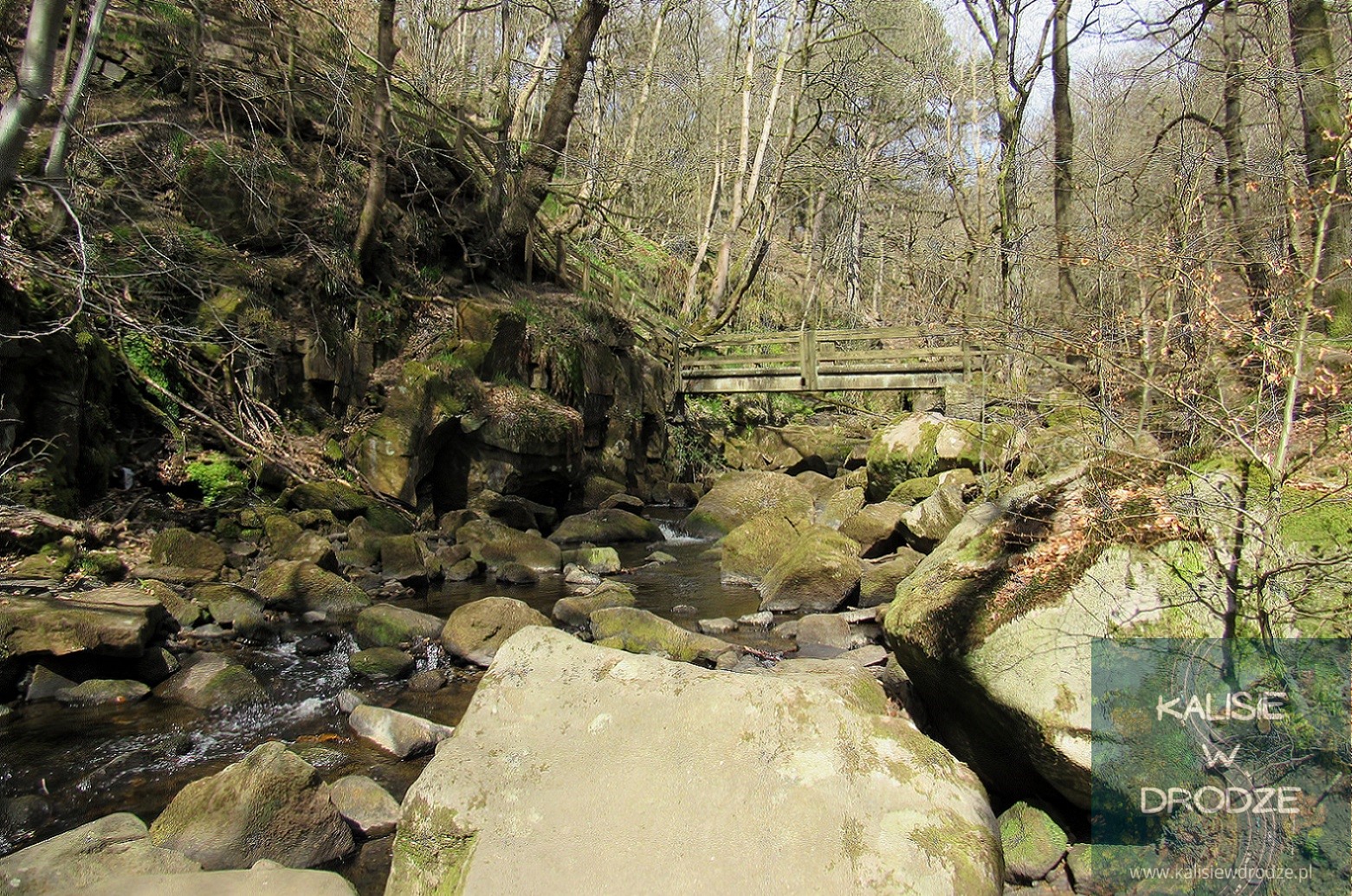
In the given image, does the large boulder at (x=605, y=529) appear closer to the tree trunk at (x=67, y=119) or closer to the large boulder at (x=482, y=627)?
the large boulder at (x=482, y=627)

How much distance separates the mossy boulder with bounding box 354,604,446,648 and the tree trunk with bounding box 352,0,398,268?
20.9 feet

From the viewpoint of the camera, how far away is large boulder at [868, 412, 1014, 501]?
→ 11.9m

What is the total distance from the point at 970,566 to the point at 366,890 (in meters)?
3.32

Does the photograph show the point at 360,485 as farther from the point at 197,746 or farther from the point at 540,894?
the point at 540,894

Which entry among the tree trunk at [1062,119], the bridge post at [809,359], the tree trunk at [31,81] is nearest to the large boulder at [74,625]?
the tree trunk at [31,81]

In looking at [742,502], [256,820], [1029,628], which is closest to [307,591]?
[256,820]

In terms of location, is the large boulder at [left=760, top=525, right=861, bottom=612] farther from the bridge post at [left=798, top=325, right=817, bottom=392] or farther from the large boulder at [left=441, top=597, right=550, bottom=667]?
the bridge post at [left=798, top=325, right=817, bottom=392]

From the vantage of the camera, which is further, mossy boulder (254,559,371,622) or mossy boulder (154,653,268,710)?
mossy boulder (254,559,371,622)

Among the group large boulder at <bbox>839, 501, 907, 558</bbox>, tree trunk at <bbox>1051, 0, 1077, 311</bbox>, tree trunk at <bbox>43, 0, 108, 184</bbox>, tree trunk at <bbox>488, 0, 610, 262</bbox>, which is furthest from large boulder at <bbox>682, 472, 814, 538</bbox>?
tree trunk at <bbox>43, 0, 108, 184</bbox>

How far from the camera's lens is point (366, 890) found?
3617 millimetres

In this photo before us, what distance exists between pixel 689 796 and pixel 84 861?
2.35m

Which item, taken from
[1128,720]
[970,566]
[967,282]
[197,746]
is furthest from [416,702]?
[967,282]

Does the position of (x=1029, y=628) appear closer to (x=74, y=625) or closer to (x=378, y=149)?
(x=74, y=625)

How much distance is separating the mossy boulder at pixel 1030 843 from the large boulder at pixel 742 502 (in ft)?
28.3
